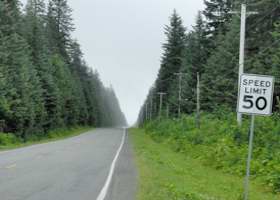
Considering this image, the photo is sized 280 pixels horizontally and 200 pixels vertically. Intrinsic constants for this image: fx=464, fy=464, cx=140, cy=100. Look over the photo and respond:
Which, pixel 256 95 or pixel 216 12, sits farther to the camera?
pixel 216 12

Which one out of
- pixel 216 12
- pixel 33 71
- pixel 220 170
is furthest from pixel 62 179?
pixel 216 12

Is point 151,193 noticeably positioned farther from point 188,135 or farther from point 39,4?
point 39,4

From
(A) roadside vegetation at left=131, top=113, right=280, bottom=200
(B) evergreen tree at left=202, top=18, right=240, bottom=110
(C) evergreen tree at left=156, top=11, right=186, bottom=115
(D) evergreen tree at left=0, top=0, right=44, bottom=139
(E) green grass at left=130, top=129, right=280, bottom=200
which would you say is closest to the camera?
(E) green grass at left=130, top=129, right=280, bottom=200

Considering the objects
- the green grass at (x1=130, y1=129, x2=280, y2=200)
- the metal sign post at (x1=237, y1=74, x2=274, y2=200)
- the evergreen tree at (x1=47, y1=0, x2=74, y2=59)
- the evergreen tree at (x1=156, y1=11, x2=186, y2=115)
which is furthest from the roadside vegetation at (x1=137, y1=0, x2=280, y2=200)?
the evergreen tree at (x1=47, y1=0, x2=74, y2=59)

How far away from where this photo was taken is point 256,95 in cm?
1048

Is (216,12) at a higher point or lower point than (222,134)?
higher

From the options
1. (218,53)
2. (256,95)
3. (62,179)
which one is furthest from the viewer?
(218,53)

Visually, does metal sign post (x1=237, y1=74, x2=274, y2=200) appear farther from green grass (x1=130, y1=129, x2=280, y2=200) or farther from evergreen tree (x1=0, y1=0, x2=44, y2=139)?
evergreen tree (x1=0, y1=0, x2=44, y2=139)

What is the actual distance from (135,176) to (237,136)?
654 centimetres

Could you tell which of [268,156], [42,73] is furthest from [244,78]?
[42,73]

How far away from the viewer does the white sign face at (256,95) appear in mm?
10438

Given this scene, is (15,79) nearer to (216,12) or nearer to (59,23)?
(216,12)

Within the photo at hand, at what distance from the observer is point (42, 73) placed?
5141 cm

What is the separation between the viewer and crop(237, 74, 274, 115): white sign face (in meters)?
10.4
